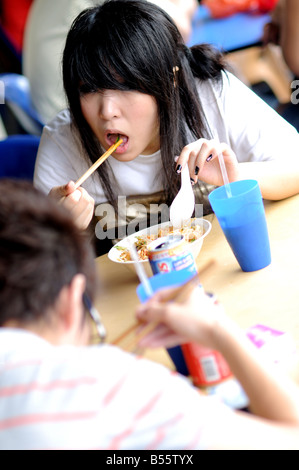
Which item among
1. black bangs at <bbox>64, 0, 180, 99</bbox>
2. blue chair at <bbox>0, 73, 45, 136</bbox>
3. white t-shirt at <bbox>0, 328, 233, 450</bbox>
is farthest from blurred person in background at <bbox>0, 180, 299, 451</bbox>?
blue chair at <bbox>0, 73, 45, 136</bbox>

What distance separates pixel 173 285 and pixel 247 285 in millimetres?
264

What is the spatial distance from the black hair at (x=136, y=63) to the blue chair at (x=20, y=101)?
1389 millimetres

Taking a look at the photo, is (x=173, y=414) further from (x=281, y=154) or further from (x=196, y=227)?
(x=281, y=154)

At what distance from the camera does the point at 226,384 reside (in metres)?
0.82

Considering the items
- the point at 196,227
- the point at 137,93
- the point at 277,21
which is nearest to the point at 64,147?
the point at 137,93

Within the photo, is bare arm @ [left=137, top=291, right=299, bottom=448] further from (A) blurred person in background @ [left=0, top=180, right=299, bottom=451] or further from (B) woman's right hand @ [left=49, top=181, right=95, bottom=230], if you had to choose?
(B) woman's right hand @ [left=49, top=181, right=95, bottom=230]

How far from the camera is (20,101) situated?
9.76 ft

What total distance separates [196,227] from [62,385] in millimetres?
813

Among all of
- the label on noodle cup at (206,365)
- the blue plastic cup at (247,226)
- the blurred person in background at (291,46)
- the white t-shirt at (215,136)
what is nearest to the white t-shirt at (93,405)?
the label on noodle cup at (206,365)

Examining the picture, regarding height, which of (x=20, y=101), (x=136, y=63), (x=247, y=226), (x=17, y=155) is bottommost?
(x=20, y=101)

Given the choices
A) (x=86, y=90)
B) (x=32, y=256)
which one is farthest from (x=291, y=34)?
(x=32, y=256)

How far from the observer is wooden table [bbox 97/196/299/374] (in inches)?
40.2

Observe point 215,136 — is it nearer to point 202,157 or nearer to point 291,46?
point 202,157

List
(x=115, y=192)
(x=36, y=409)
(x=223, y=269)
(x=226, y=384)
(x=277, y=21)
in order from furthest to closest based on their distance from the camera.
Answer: (x=277, y=21) → (x=115, y=192) → (x=223, y=269) → (x=226, y=384) → (x=36, y=409)
